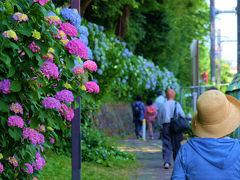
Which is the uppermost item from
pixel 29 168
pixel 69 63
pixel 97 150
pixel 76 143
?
pixel 69 63

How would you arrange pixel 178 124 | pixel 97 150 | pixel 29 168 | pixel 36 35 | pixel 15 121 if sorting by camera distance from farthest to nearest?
pixel 97 150
pixel 178 124
pixel 29 168
pixel 15 121
pixel 36 35

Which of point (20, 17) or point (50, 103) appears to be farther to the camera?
point (50, 103)

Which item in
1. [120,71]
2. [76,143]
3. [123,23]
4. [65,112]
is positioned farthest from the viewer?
[123,23]

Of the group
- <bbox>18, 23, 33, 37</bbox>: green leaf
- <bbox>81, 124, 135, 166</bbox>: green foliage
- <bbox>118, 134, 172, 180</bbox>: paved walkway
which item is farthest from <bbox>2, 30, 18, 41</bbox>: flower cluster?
<bbox>81, 124, 135, 166</bbox>: green foliage

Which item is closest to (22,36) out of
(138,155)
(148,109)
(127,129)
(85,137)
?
(85,137)

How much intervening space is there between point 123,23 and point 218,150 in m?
18.0

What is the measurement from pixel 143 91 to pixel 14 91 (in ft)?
65.9

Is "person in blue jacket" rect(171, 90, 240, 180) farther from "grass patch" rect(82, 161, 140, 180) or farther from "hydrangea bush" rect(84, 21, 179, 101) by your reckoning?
"hydrangea bush" rect(84, 21, 179, 101)

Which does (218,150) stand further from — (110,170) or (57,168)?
(110,170)

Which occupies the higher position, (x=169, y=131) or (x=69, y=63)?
(x=69, y=63)

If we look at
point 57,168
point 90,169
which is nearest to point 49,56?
point 57,168

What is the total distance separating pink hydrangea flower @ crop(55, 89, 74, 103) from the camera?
4.30 metres

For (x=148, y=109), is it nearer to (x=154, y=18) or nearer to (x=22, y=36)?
(x=154, y=18)

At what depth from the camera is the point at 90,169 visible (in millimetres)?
9109
